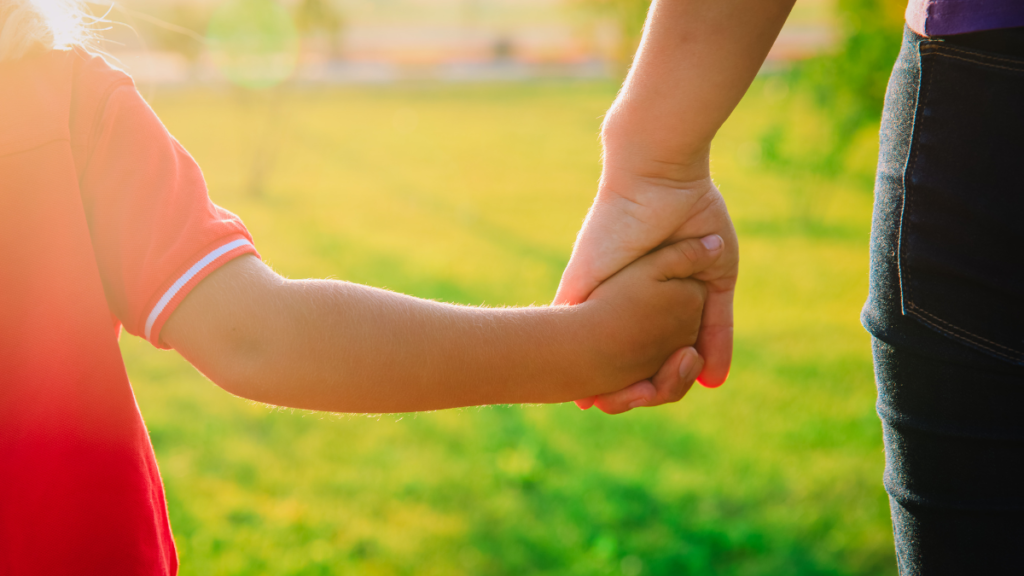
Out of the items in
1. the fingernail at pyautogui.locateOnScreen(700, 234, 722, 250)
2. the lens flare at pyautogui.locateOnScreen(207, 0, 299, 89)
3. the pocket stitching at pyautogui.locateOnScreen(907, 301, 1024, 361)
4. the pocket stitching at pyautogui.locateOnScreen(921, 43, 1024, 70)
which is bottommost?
the lens flare at pyautogui.locateOnScreen(207, 0, 299, 89)

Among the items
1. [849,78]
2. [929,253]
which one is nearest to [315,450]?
[929,253]

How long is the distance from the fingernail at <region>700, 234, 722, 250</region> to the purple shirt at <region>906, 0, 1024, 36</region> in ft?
2.16

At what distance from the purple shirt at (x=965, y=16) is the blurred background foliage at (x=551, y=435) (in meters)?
1.29

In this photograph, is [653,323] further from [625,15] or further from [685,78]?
[625,15]

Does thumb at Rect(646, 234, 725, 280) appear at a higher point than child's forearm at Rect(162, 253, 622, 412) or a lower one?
higher

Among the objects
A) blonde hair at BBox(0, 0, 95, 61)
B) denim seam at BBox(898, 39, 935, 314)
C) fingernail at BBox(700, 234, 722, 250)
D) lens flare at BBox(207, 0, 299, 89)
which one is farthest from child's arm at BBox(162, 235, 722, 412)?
lens flare at BBox(207, 0, 299, 89)

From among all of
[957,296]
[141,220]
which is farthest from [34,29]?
[957,296]

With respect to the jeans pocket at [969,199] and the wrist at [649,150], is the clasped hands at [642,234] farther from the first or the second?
the jeans pocket at [969,199]

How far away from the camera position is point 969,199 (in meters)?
1.19

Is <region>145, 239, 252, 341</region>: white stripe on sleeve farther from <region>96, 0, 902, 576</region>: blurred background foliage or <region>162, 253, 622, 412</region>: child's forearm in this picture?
<region>96, 0, 902, 576</region>: blurred background foliage

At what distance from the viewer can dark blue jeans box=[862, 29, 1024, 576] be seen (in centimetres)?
117

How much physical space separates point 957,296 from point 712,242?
625 mm

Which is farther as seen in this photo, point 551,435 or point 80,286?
point 551,435

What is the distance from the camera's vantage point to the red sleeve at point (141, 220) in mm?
1159
